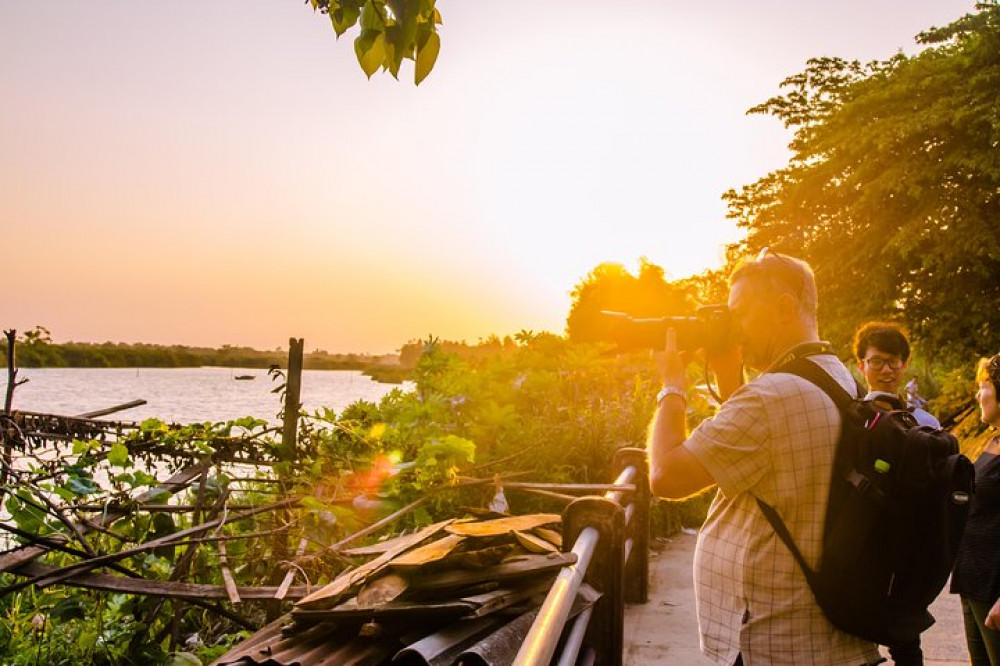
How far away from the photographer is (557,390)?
744cm

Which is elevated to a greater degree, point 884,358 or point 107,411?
point 884,358

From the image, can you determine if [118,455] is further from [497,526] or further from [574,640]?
[574,640]

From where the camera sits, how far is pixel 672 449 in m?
1.91

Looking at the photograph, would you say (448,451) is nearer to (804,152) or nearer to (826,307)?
(826,307)

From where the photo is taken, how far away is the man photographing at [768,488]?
1.77m

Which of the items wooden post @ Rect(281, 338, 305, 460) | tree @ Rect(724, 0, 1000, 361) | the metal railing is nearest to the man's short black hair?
the metal railing

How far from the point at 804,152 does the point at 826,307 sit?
19.3ft

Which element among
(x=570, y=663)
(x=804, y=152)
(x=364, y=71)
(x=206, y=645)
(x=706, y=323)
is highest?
(x=804, y=152)

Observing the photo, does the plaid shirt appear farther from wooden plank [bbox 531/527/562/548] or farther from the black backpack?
wooden plank [bbox 531/527/562/548]

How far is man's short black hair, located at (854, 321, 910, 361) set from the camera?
11.8 ft

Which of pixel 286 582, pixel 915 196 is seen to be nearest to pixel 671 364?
pixel 286 582

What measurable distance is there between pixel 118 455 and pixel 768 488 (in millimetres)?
3470

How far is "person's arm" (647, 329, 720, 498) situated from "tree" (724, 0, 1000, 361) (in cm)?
1737

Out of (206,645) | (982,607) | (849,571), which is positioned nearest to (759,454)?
(849,571)
